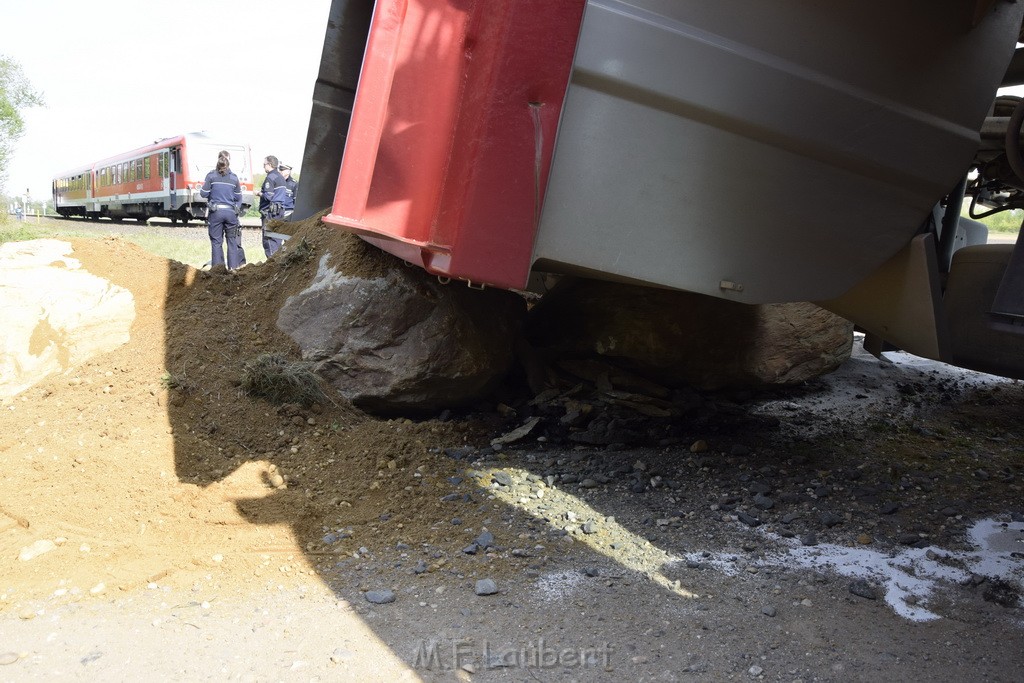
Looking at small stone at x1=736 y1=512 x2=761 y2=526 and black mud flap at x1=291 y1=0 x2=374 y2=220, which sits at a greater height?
black mud flap at x1=291 y1=0 x2=374 y2=220

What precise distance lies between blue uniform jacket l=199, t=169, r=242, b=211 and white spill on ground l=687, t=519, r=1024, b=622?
756cm

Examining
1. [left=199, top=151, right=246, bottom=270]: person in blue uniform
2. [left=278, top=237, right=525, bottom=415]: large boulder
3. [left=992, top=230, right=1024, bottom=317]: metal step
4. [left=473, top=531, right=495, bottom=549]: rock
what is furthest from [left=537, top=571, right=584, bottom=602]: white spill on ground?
[left=199, top=151, right=246, bottom=270]: person in blue uniform

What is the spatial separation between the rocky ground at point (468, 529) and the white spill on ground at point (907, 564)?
13mm

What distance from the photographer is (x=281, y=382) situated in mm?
4238

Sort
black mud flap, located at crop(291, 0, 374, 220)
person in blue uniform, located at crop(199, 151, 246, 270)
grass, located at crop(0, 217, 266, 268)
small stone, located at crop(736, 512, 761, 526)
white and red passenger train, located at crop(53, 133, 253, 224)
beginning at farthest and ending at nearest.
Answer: white and red passenger train, located at crop(53, 133, 253, 224) < grass, located at crop(0, 217, 266, 268) < person in blue uniform, located at crop(199, 151, 246, 270) < black mud flap, located at crop(291, 0, 374, 220) < small stone, located at crop(736, 512, 761, 526)

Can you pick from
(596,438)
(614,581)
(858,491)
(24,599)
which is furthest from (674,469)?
(24,599)

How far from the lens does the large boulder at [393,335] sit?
437 cm

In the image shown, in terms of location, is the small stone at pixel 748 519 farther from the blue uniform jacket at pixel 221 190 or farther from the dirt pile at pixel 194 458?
the blue uniform jacket at pixel 221 190

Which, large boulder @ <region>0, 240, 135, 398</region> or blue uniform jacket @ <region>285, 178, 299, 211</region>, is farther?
blue uniform jacket @ <region>285, 178, 299, 211</region>

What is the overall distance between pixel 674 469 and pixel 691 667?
5.34 feet

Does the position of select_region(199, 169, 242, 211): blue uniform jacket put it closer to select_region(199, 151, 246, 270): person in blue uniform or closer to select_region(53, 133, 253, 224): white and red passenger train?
select_region(199, 151, 246, 270): person in blue uniform

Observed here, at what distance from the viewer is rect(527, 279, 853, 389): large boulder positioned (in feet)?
16.0

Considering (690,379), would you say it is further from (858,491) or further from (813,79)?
(813,79)

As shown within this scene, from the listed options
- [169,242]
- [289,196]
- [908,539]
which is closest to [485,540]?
[908,539]
